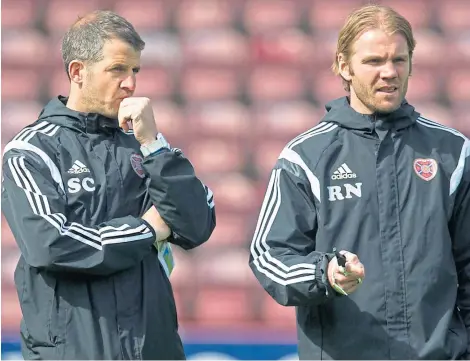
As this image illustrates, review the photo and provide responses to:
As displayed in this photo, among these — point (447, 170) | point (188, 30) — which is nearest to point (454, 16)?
point (188, 30)

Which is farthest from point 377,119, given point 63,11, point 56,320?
point 63,11

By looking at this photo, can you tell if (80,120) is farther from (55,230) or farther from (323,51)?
(323,51)

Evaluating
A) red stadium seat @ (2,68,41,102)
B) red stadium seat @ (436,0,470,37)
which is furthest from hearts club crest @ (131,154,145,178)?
red stadium seat @ (436,0,470,37)

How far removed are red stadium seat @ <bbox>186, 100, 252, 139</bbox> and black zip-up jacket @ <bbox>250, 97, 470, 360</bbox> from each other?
4.26 metres

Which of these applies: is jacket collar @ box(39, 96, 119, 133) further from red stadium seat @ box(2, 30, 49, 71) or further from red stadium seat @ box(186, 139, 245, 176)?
red stadium seat @ box(2, 30, 49, 71)

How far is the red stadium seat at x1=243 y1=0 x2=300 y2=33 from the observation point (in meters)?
8.30

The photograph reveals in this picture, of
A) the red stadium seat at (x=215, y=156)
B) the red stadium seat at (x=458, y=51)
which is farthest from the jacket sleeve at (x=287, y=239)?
the red stadium seat at (x=458, y=51)

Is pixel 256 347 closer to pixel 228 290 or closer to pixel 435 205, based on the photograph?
pixel 228 290

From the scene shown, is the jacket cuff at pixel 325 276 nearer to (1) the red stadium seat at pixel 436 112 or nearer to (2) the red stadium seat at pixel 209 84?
(1) the red stadium seat at pixel 436 112

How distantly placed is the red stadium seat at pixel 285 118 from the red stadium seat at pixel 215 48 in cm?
51

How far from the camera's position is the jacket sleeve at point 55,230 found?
3.00 meters

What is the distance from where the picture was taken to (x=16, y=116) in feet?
24.5

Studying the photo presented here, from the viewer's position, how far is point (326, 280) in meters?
2.82

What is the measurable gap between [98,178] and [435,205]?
0.94 m
